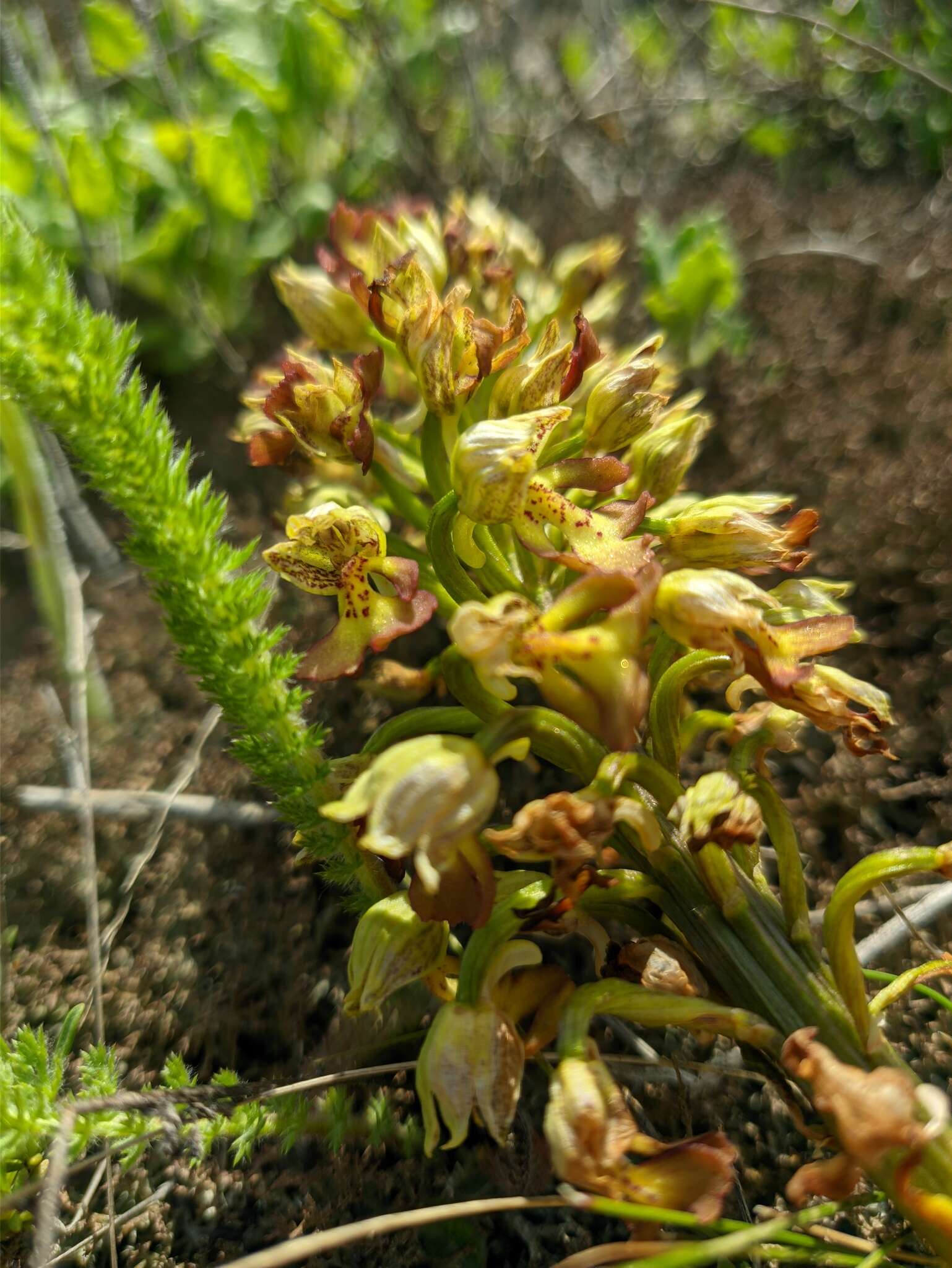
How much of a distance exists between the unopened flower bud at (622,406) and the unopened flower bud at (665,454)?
0.29 ft

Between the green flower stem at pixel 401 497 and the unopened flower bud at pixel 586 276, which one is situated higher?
the unopened flower bud at pixel 586 276

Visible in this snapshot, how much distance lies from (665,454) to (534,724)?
52 cm

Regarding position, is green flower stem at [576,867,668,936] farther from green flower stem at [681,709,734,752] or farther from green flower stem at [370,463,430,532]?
green flower stem at [370,463,430,532]

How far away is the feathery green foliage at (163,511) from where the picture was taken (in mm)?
1009

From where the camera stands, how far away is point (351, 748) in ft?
5.14

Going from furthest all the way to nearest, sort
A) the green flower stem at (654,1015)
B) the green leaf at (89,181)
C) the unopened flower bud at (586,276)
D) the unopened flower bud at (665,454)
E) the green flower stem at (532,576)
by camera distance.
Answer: the green leaf at (89,181)
the unopened flower bud at (586,276)
the unopened flower bud at (665,454)
the green flower stem at (532,576)
the green flower stem at (654,1015)

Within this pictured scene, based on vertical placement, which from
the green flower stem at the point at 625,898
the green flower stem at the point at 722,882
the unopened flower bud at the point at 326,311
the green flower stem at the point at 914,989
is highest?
the unopened flower bud at the point at 326,311

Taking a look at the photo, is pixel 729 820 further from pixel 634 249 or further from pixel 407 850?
pixel 634 249

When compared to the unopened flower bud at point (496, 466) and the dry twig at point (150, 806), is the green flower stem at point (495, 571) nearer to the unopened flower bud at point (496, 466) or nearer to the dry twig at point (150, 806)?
the unopened flower bud at point (496, 466)

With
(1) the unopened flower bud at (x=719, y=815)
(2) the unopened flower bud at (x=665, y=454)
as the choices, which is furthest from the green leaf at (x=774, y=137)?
(1) the unopened flower bud at (x=719, y=815)

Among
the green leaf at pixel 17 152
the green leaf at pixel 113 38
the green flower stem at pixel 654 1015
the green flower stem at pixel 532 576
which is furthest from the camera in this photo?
the green leaf at pixel 113 38

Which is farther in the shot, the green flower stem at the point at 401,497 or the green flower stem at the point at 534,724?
the green flower stem at the point at 401,497

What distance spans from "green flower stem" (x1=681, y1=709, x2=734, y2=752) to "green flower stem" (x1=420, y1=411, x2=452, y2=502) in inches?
16.1

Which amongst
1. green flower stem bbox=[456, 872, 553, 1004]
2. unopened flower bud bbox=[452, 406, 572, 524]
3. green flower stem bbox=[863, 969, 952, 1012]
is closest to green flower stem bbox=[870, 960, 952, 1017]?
green flower stem bbox=[863, 969, 952, 1012]
